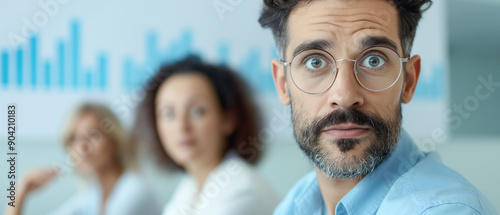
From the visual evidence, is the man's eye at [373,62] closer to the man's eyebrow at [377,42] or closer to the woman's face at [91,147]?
the man's eyebrow at [377,42]

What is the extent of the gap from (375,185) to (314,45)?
0.20 meters

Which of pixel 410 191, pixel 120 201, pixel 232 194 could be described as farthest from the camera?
pixel 120 201

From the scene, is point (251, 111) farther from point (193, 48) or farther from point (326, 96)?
point (326, 96)

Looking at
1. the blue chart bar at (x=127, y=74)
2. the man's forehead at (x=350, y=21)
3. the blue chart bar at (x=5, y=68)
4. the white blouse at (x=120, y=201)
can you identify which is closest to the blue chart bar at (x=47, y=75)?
the blue chart bar at (x=5, y=68)

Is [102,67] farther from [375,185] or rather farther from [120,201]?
[375,185]

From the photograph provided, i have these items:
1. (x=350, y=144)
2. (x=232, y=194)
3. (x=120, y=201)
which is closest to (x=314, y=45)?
(x=350, y=144)

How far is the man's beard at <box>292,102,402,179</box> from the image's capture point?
54cm

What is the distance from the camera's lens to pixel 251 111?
49.1 inches

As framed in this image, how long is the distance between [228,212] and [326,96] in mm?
529

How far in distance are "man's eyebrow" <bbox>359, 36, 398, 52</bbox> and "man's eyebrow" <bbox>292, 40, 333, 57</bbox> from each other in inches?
1.6

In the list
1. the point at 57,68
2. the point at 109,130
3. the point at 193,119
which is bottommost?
the point at 109,130

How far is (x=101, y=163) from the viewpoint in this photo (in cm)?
145

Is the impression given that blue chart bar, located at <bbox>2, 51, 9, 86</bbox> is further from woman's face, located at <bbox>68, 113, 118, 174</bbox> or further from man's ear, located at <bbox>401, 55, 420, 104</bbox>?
man's ear, located at <bbox>401, 55, 420, 104</bbox>

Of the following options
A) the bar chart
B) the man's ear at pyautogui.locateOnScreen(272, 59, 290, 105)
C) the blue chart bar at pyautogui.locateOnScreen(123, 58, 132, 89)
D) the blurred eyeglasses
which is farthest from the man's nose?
the blue chart bar at pyautogui.locateOnScreen(123, 58, 132, 89)
